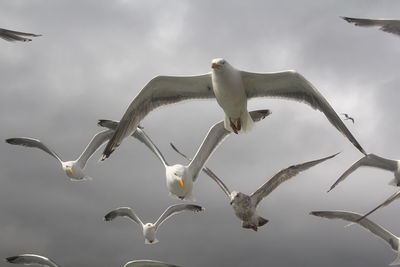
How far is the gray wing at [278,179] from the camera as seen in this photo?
12.6 meters

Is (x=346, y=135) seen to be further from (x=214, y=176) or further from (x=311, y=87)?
(x=214, y=176)

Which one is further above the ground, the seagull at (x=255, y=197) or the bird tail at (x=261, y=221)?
the seagull at (x=255, y=197)

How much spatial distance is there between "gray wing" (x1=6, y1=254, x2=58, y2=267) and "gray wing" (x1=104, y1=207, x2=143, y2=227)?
11.4 feet

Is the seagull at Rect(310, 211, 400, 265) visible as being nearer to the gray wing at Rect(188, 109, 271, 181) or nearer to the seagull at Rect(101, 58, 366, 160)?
the gray wing at Rect(188, 109, 271, 181)

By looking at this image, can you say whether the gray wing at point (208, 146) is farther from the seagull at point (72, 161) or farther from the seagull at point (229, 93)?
the seagull at point (72, 161)

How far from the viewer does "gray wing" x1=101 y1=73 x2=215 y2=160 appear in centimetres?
998

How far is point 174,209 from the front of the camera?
60.4 ft

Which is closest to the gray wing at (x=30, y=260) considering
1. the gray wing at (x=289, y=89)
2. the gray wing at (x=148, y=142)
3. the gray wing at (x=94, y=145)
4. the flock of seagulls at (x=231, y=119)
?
the flock of seagulls at (x=231, y=119)

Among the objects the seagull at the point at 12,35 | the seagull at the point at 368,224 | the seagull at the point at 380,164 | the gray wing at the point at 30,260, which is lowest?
the gray wing at the point at 30,260

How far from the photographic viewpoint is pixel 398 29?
10523 millimetres

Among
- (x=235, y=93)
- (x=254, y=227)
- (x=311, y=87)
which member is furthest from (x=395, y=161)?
(x=235, y=93)

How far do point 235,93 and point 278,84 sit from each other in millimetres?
1096

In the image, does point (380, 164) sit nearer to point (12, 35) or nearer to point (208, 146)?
point (208, 146)

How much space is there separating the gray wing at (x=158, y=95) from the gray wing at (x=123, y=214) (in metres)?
9.21
